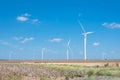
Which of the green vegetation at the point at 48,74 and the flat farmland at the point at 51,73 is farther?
the flat farmland at the point at 51,73

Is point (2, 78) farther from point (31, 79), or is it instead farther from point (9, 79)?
point (31, 79)

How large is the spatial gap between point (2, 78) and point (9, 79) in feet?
1.49

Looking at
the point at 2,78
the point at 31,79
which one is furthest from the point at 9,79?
the point at 31,79

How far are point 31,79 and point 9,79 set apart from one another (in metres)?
4.79

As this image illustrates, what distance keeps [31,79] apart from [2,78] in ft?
16.9

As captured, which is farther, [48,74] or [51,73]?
[51,73]

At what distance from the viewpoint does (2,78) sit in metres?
19.9

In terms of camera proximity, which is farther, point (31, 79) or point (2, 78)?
point (31, 79)

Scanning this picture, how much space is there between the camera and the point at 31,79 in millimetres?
24891

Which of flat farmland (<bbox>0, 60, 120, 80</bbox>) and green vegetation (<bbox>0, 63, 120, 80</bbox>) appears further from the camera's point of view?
flat farmland (<bbox>0, 60, 120, 80</bbox>)

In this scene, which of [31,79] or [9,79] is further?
[31,79]

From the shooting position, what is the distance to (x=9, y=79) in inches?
795
